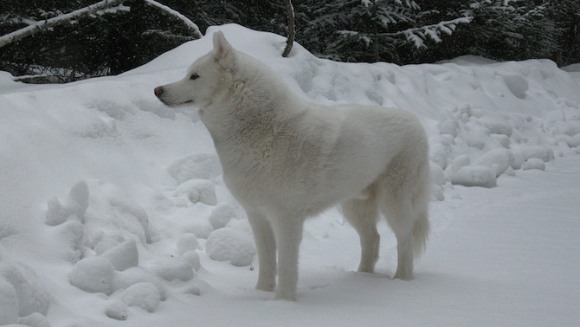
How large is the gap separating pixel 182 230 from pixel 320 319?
200 centimetres

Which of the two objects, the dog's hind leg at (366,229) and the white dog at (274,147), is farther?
the dog's hind leg at (366,229)

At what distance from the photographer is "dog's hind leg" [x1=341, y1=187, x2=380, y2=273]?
4.98m

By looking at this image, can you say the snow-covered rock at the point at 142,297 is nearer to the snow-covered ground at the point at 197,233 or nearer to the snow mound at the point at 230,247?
the snow-covered ground at the point at 197,233

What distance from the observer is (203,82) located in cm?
414

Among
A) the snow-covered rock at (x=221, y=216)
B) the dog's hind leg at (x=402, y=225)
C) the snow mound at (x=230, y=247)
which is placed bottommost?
the snow-covered rock at (x=221, y=216)

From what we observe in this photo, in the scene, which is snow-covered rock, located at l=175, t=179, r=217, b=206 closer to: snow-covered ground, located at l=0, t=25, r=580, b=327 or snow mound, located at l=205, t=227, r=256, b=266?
snow-covered ground, located at l=0, t=25, r=580, b=327

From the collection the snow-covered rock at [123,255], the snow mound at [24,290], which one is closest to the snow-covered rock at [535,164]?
the snow-covered rock at [123,255]

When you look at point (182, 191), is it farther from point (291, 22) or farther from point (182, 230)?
point (291, 22)

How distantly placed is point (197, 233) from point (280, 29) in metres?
10.9

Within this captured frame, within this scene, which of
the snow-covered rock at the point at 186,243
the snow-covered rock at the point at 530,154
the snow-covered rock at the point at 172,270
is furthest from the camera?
the snow-covered rock at the point at 530,154

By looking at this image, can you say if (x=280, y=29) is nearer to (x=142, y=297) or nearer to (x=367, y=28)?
(x=367, y=28)

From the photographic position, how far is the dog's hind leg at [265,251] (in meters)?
4.37

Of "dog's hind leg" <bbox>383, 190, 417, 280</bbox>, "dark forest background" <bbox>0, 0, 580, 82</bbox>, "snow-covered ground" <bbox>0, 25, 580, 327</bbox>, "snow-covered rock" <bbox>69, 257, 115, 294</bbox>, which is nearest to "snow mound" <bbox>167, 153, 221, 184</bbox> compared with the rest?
"snow-covered ground" <bbox>0, 25, 580, 327</bbox>

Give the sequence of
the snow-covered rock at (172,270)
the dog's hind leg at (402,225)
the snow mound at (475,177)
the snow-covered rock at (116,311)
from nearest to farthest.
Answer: the snow-covered rock at (116,311), the snow-covered rock at (172,270), the dog's hind leg at (402,225), the snow mound at (475,177)
